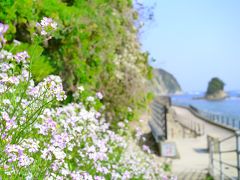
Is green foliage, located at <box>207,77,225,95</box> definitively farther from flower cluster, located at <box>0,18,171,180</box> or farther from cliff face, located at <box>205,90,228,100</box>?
flower cluster, located at <box>0,18,171,180</box>

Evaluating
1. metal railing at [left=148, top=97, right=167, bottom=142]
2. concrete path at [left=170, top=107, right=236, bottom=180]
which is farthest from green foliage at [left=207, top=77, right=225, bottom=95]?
metal railing at [left=148, top=97, right=167, bottom=142]

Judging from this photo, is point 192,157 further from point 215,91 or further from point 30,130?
point 215,91

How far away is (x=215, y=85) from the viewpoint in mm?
150625

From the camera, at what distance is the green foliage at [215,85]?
14320 cm

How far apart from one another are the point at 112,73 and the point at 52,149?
5.18 m

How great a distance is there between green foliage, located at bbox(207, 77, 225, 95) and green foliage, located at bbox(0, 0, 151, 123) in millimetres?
135088

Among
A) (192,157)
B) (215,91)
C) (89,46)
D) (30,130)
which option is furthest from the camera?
(215,91)

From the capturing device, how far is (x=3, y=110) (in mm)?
2463

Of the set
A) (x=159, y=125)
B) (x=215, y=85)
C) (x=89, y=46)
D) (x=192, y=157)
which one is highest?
(x=215, y=85)

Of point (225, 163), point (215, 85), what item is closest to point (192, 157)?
point (225, 163)

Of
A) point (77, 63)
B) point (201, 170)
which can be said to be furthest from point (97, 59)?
point (201, 170)

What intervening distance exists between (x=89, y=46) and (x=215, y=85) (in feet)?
485

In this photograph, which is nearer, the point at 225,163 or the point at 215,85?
the point at 225,163

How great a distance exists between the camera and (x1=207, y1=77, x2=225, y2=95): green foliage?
143200 millimetres
